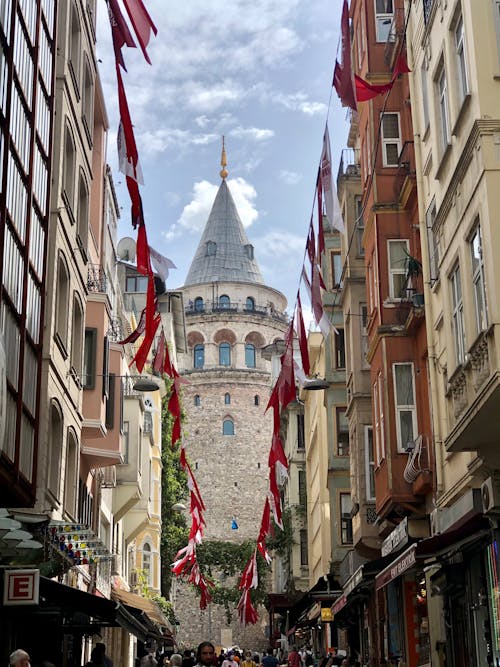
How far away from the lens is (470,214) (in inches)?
598

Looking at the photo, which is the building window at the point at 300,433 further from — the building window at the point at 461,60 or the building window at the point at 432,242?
the building window at the point at 461,60

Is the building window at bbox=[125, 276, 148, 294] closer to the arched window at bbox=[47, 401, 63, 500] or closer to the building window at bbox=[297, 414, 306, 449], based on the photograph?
the building window at bbox=[297, 414, 306, 449]

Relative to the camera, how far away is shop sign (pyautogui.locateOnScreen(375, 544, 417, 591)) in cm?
1602

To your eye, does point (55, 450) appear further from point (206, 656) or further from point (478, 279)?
point (206, 656)

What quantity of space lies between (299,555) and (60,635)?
3184 cm

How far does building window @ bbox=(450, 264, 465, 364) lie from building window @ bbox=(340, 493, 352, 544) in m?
20.2

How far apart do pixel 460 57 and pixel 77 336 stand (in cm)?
1020

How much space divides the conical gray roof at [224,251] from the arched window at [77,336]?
251 ft

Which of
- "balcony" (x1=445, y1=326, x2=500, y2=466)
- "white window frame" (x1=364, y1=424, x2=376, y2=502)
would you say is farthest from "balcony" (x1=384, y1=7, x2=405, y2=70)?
"balcony" (x1=445, y1=326, x2=500, y2=466)

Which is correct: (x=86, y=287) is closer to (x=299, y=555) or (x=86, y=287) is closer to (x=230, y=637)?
(x=299, y=555)

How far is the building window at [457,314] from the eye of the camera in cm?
1642

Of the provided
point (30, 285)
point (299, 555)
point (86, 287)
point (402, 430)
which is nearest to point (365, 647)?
point (402, 430)

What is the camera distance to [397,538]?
2250 centimetres

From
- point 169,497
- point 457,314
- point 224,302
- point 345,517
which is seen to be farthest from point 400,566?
point 224,302
